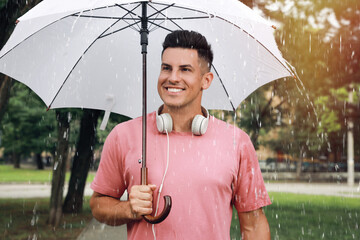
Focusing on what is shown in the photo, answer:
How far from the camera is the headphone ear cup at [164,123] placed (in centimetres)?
316

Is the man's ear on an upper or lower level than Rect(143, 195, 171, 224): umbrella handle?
upper

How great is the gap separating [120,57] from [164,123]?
55.7 inches

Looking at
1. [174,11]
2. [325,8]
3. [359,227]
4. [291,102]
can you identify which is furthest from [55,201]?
[291,102]

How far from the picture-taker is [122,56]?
4383 mm

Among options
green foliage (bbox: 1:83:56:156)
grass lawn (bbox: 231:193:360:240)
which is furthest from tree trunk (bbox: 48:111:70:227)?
green foliage (bbox: 1:83:56:156)

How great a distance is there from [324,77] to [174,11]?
A: 11433 millimetres

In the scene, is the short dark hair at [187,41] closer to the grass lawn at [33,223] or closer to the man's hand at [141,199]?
the man's hand at [141,199]

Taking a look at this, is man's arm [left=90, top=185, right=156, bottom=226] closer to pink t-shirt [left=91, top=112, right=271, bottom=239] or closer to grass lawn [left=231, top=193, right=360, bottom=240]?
pink t-shirt [left=91, top=112, right=271, bottom=239]

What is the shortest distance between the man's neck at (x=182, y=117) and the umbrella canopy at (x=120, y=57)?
0.78 metres

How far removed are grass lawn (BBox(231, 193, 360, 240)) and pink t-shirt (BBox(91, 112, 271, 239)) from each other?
699cm

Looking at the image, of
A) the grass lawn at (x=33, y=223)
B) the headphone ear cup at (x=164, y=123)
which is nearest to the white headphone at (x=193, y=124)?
the headphone ear cup at (x=164, y=123)

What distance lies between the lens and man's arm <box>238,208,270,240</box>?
3.10 m

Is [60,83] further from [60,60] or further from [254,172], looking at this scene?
[254,172]

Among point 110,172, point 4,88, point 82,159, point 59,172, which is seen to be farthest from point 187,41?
point 82,159
